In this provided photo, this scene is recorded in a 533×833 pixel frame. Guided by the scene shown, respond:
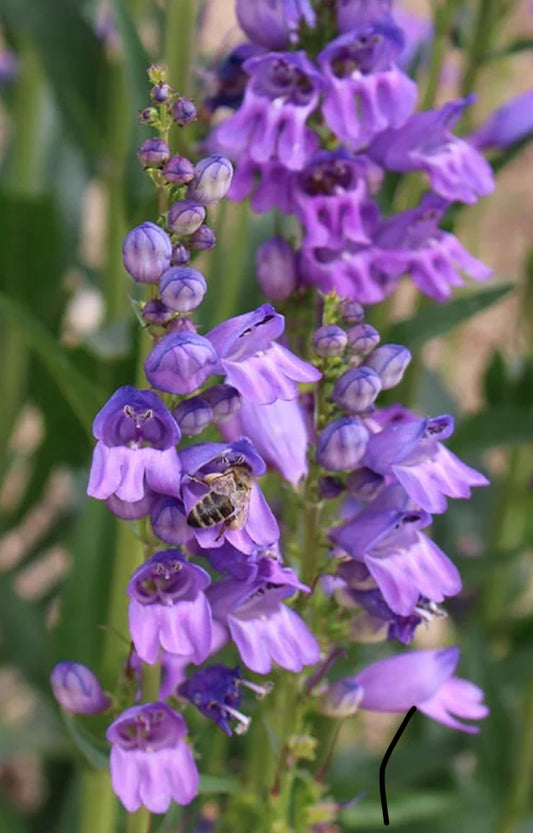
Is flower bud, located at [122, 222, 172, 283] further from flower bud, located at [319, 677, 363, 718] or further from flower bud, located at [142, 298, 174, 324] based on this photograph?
flower bud, located at [319, 677, 363, 718]

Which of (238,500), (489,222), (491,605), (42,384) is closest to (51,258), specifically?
(42,384)

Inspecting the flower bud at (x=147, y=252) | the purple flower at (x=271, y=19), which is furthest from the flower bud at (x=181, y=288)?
the purple flower at (x=271, y=19)

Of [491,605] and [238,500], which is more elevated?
[238,500]

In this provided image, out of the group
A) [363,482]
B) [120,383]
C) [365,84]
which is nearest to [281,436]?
[363,482]

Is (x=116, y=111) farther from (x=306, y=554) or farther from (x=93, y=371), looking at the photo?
(x=306, y=554)

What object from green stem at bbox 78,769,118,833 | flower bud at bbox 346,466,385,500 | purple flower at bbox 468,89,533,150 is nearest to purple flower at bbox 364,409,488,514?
flower bud at bbox 346,466,385,500
